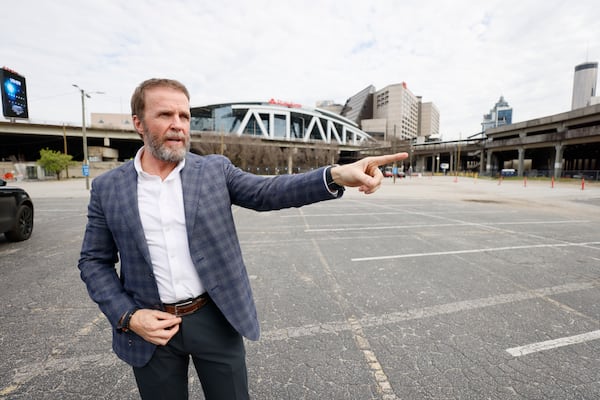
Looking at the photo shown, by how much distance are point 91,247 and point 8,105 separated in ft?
36.8

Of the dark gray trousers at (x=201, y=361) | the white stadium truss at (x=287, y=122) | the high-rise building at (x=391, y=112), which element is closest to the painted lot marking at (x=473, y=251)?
the dark gray trousers at (x=201, y=361)

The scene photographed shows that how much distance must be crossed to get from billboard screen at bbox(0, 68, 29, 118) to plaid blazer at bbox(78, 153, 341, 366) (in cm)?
1082

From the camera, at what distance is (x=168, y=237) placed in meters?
1.38

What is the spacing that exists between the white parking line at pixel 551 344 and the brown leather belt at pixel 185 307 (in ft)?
9.32

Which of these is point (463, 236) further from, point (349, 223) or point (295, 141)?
point (295, 141)

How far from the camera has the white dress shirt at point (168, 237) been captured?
54.6 inches

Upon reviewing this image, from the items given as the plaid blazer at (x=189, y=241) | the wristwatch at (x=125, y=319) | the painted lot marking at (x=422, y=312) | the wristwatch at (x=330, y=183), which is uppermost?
the wristwatch at (x=330, y=183)

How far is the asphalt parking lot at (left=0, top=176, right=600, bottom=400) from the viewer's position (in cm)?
230

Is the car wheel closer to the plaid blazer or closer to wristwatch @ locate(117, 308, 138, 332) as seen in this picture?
the plaid blazer

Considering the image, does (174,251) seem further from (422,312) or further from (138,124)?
(422,312)

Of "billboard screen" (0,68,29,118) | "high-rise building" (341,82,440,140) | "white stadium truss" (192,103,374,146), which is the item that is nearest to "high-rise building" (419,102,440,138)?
"high-rise building" (341,82,440,140)

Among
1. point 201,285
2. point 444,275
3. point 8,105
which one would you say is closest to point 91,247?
point 201,285

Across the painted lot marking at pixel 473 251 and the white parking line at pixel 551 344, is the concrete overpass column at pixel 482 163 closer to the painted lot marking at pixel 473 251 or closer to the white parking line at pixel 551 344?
the painted lot marking at pixel 473 251

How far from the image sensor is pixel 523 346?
278cm
